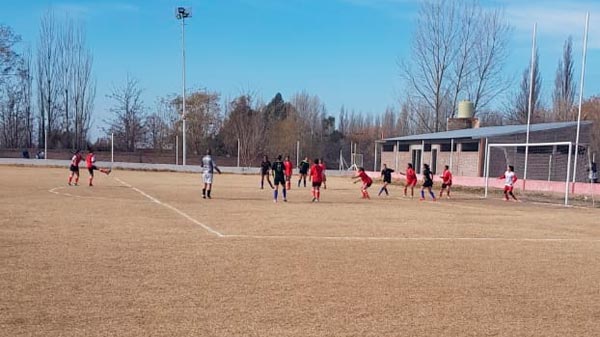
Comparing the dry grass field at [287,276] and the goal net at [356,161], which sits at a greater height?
the goal net at [356,161]

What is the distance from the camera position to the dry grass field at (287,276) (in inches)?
213

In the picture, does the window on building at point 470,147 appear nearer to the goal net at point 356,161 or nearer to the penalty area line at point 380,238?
the goal net at point 356,161

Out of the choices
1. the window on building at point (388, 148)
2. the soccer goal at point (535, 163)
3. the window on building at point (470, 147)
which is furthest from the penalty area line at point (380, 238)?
Result: the window on building at point (388, 148)

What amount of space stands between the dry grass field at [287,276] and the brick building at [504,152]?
1888 cm

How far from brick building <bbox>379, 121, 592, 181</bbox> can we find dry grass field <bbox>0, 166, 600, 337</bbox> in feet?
61.9

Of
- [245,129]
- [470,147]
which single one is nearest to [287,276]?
[470,147]

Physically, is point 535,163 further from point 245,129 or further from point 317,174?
point 245,129

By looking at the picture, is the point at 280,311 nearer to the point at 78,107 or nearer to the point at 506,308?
the point at 506,308

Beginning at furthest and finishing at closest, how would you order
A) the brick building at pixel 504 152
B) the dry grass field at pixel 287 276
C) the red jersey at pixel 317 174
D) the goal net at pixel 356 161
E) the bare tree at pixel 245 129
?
the bare tree at pixel 245 129 < the goal net at pixel 356 161 < the brick building at pixel 504 152 < the red jersey at pixel 317 174 < the dry grass field at pixel 287 276

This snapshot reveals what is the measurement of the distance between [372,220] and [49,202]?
373 inches

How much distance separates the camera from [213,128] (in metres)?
63.9

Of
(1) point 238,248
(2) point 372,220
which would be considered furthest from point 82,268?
(2) point 372,220

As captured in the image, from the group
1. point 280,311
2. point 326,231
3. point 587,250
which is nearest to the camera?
point 280,311

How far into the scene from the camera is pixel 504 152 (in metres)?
34.5
